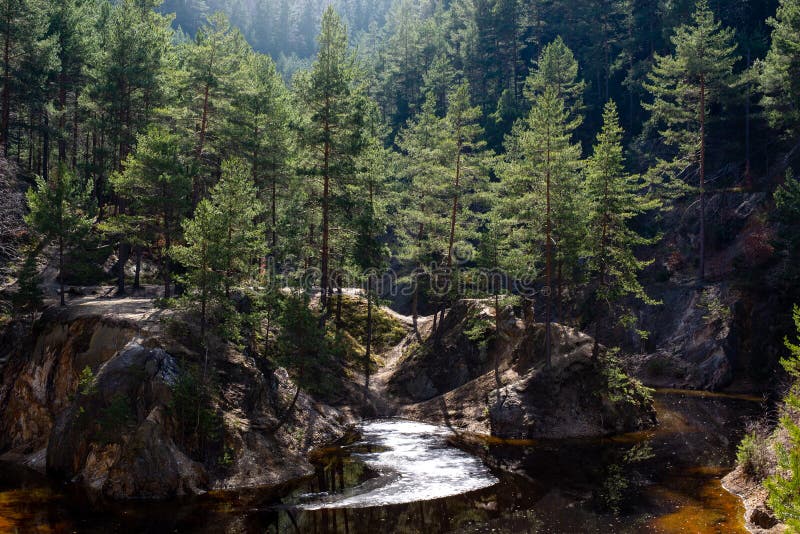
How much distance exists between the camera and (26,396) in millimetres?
27922

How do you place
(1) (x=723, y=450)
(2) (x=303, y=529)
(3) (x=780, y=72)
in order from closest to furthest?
1. (2) (x=303, y=529)
2. (1) (x=723, y=450)
3. (3) (x=780, y=72)

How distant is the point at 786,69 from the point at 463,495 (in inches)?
1477

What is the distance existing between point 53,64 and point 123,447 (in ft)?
113

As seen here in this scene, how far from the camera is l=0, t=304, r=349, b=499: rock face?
2264cm

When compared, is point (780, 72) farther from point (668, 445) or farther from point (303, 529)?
point (303, 529)

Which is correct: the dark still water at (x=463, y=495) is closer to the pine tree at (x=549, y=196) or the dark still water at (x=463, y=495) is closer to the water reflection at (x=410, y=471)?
the water reflection at (x=410, y=471)

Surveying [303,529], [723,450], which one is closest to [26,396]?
[303,529]

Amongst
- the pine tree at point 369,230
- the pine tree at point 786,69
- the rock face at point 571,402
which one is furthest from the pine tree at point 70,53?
the pine tree at point 786,69

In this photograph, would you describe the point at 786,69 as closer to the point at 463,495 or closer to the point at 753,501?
the point at 753,501

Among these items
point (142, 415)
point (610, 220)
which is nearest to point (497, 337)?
point (610, 220)

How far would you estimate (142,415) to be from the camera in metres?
24.0

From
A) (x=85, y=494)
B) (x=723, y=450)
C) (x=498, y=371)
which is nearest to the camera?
(x=85, y=494)

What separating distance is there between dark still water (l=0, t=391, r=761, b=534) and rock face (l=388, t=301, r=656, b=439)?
1.71 metres

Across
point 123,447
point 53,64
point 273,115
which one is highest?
point 53,64
